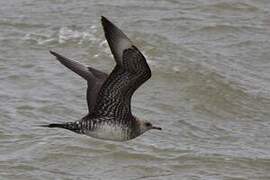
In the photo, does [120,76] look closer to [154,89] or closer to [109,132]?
[109,132]

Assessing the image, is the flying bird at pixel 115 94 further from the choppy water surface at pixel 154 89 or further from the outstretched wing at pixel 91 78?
the choppy water surface at pixel 154 89

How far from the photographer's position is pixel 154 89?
1227 centimetres

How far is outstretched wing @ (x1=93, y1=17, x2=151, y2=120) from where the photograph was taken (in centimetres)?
789

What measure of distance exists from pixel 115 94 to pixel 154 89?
3902mm

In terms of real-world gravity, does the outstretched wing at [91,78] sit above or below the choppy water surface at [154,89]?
above

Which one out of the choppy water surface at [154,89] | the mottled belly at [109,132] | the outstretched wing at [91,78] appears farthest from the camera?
the choppy water surface at [154,89]

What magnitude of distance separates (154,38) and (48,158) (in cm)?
362

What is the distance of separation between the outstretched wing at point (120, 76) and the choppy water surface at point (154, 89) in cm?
146

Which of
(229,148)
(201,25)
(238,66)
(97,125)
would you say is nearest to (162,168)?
(229,148)

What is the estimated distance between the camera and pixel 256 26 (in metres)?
14.3

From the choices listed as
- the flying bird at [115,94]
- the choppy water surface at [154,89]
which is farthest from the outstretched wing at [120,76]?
the choppy water surface at [154,89]

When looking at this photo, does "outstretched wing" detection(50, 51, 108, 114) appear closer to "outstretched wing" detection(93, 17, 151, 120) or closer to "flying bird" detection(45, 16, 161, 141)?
"flying bird" detection(45, 16, 161, 141)

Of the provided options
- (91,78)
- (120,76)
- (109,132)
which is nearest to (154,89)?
(91,78)

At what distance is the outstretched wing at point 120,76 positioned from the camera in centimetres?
789
